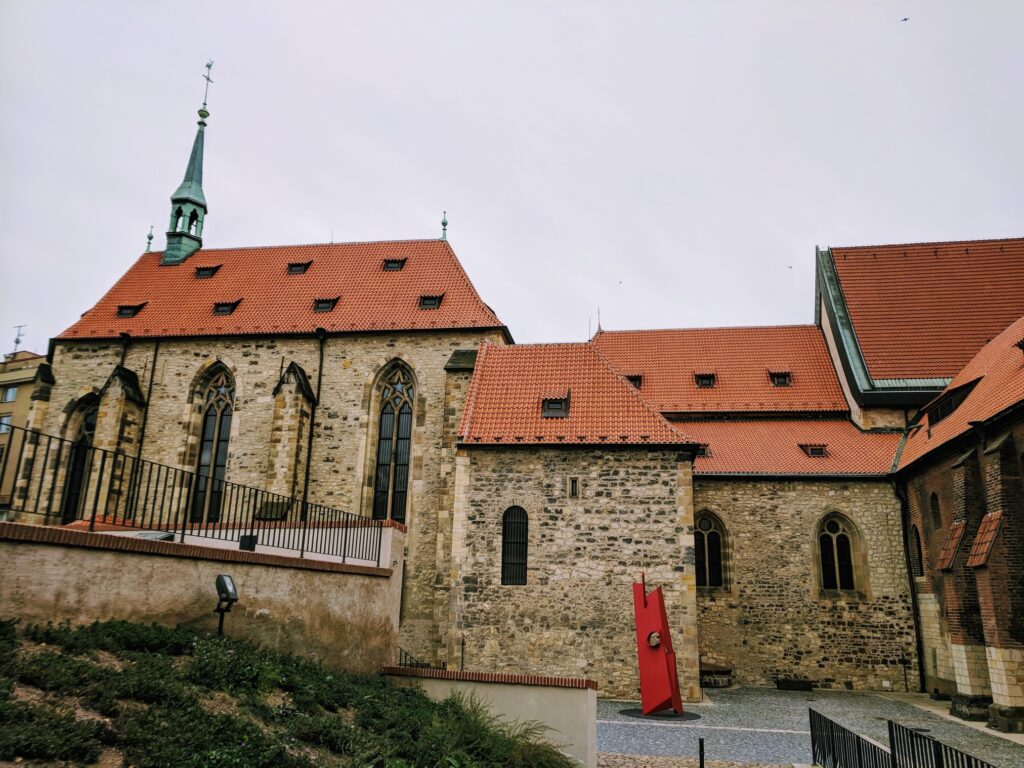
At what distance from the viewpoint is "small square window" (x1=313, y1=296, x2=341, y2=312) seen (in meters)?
22.4

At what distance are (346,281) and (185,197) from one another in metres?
9.42

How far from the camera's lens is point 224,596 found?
7.60 meters

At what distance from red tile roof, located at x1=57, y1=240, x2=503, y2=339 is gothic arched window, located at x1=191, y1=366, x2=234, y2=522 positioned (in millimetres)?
1549

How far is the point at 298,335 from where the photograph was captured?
21.5 meters

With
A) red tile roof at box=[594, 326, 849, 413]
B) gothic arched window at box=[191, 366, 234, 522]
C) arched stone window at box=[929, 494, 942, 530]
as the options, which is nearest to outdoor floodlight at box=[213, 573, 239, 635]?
gothic arched window at box=[191, 366, 234, 522]

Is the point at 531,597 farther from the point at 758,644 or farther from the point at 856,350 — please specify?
the point at 856,350

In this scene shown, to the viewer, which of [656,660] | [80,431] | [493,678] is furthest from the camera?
[80,431]

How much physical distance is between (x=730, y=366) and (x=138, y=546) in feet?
64.7

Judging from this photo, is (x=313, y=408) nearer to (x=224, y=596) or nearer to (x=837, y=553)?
(x=224, y=596)

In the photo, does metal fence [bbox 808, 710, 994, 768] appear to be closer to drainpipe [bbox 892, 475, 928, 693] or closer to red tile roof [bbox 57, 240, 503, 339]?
drainpipe [bbox 892, 475, 928, 693]

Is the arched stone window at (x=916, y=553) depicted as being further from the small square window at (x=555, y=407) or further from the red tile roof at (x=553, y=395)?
the small square window at (x=555, y=407)

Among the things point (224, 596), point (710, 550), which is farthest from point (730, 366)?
point (224, 596)

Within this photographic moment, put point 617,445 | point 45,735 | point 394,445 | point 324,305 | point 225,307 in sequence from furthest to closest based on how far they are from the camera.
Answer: point 225,307 → point 324,305 → point 394,445 → point 617,445 → point 45,735

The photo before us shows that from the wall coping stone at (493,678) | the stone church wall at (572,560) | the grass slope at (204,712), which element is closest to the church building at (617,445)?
the stone church wall at (572,560)
